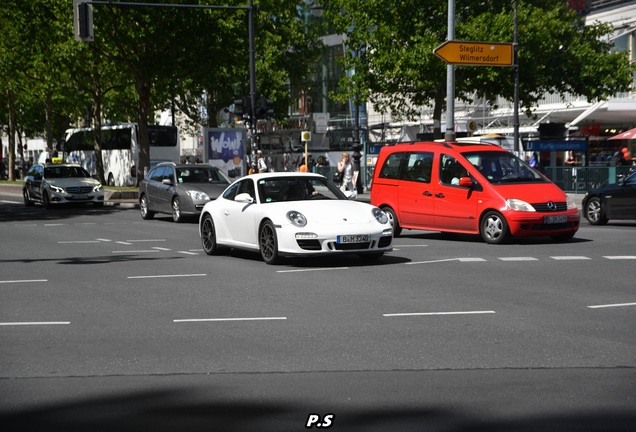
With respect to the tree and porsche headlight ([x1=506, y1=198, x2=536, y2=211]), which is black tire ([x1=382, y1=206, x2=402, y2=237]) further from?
the tree

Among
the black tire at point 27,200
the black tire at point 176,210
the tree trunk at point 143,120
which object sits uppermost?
the tree trunk at point 143,120

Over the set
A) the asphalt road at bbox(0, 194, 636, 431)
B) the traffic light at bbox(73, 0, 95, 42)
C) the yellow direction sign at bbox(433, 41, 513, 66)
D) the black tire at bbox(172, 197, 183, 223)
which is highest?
the traffic light at bbox(73, 0, 95, 42)

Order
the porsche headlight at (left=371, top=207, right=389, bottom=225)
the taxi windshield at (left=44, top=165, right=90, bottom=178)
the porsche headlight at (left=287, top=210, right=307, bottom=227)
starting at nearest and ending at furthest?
1. the porsche headlight at (left=287, top=210, right=307, bottom=227)
2. the porsche headlight at (left=371, top=207, right=389, bottom=225)
3. the taxi windshield at (left=44, top=165, right=90, bottom=178)

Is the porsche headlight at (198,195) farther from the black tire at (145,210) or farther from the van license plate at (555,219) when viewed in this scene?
the van license plate at (555,219)

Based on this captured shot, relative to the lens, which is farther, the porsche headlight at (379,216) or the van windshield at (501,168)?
the van windshield at (501,168)

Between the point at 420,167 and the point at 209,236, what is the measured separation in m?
4.52

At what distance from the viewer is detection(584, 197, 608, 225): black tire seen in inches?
942

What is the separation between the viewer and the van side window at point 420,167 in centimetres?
1939

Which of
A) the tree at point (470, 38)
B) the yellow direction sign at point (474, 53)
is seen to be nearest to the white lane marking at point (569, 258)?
the yellow direction sign at point (474, 53)

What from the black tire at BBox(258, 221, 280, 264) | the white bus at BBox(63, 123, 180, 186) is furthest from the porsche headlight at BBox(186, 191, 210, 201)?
the white bus at BBox(63, 123, 180, 186)

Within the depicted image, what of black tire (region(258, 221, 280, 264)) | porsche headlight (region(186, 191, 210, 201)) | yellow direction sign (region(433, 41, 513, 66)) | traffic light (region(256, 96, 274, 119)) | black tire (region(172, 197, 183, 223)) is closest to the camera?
black tire (region(258, 221, 280, 264))

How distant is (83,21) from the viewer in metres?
27.5

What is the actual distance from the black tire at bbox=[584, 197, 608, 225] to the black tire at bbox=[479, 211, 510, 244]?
6462mm

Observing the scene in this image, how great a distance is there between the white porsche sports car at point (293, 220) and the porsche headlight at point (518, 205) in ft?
10.9
